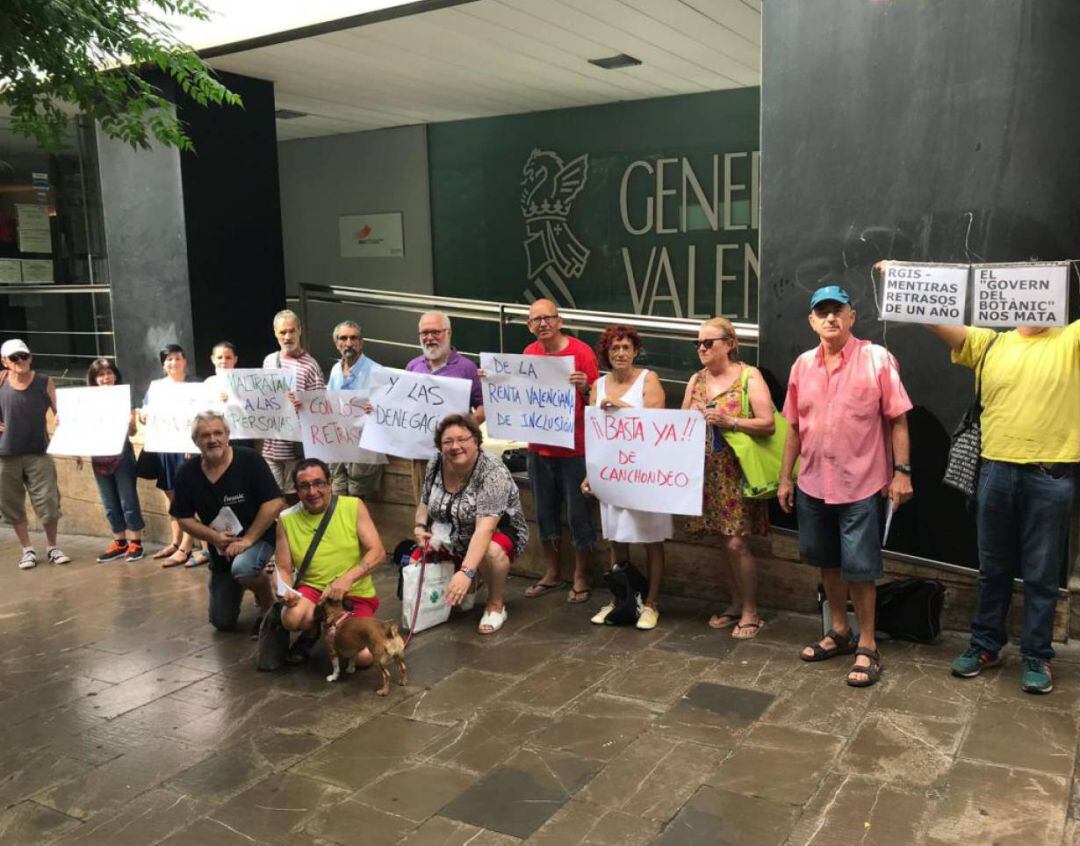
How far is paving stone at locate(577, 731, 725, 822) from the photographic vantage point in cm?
377

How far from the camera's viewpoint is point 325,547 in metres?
5.41

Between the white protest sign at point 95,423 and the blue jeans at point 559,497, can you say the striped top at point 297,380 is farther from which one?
the blue jeans at point 559,497

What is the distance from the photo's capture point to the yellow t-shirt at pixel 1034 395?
4363 mm

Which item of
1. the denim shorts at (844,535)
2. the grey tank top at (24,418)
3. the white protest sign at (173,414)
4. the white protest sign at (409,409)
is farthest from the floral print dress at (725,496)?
the grey tank top at (24,418)

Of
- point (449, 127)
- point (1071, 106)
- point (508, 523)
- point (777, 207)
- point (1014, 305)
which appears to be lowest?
A: point (508, 523)

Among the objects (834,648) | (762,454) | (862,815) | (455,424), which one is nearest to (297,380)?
(455,424)

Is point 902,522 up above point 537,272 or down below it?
below

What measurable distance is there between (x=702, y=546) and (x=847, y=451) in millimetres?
1669

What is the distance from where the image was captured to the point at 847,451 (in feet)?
15.6

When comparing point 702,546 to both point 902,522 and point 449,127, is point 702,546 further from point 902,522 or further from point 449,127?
point 449,127

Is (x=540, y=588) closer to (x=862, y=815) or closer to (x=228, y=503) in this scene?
(x=228, y=503)

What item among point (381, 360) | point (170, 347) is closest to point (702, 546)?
point (170, 347)

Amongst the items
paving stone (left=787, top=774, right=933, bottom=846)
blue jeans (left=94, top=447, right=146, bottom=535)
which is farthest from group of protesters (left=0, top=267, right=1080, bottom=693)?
blue jeans (left=94, top=447, right=146, bottom=535)

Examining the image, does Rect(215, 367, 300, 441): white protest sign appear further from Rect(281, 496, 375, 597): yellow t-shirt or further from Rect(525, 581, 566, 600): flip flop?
Rect(525, 581, 566, 600): flip flop
